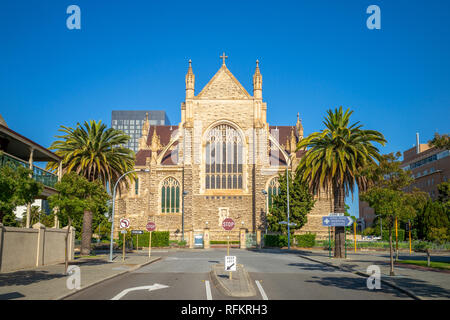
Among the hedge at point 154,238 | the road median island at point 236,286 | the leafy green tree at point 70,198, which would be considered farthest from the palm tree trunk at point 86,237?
the road median island at point 236,286

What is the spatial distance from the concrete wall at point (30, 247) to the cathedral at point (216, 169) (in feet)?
98.9

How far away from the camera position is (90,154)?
113 ft

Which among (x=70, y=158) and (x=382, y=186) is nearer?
(x=382, y=186)

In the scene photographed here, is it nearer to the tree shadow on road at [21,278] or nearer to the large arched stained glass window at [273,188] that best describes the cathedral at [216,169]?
the large arched stained glass window at [273,188]

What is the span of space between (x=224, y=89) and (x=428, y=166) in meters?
57.2

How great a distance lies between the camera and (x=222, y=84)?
61.0 metres

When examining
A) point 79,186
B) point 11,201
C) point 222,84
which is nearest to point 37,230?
point 79,186

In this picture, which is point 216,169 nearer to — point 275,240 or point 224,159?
point 224,159

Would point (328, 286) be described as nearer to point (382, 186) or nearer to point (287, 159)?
point (382, 186)

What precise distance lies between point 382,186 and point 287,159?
37296mm

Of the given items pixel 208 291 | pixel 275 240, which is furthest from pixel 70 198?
pixel 275 240

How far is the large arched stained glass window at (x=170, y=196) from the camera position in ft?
198

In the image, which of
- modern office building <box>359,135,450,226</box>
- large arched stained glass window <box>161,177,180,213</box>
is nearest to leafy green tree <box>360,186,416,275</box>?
large arched stained glass window <box>161,177,180,213</box>

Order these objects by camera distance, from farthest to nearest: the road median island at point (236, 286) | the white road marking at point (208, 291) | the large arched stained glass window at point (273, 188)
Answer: the large arched stained glass window at point (273, 188) → the road median island at point (236, 286) → the white road marking at point (208, 291)
